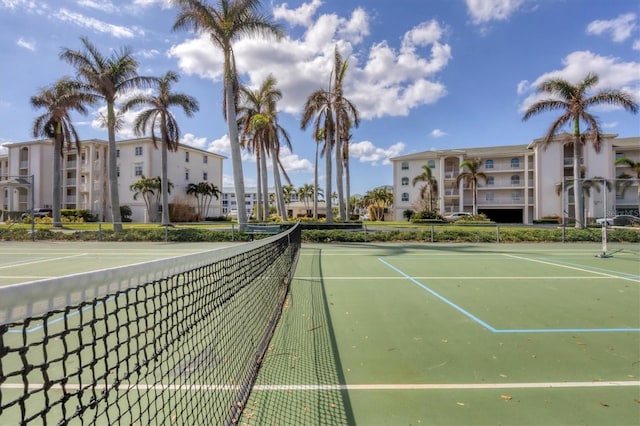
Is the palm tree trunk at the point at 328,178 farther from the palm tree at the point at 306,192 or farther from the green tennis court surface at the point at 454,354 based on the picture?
the palm tree at the point at 306,192

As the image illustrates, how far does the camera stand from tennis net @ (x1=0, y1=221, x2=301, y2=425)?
152 centimetres

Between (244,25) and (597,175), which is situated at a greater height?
(244,25)

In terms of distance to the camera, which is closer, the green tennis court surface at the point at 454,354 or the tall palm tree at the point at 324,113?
the green tennis court surface at the point at 454,354

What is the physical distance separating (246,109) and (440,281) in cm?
2521

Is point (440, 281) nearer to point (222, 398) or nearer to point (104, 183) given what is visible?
point (222, 398)

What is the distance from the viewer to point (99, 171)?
156ft

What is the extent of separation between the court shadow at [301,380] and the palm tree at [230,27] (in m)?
14.8

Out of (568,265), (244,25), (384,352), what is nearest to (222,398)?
(384,352)

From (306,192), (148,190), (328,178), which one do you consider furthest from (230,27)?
(306,192)

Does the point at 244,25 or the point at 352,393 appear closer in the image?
the point at 352,393

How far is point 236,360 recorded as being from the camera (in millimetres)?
3955

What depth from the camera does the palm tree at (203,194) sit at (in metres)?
49.3

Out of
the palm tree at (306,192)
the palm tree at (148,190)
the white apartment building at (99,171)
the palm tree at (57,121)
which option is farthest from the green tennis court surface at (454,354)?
the palm tree at (306,192)

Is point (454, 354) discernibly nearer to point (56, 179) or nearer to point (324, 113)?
point (324, 113)
